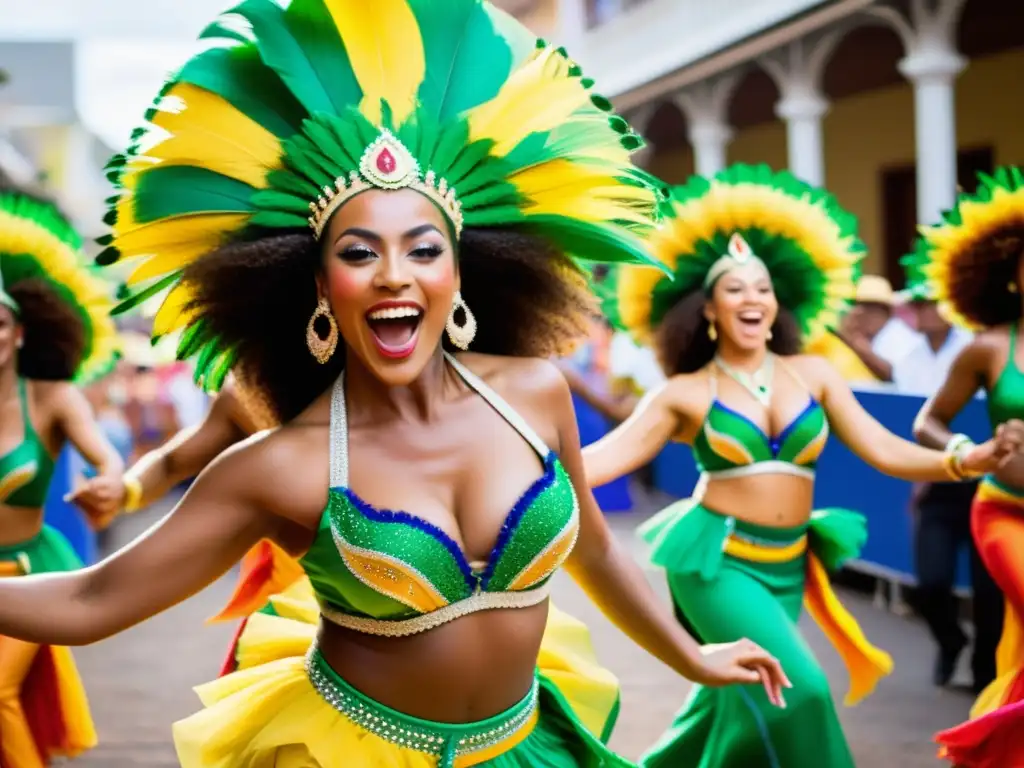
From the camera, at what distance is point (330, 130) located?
314 cm

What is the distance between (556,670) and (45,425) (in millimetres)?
3040

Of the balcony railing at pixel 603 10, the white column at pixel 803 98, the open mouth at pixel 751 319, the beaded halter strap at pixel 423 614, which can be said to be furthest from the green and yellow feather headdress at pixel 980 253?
the balcony railing at pixel 603 10

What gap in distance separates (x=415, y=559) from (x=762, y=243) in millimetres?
3513

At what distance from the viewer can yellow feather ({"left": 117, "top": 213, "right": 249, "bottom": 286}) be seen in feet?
10.5

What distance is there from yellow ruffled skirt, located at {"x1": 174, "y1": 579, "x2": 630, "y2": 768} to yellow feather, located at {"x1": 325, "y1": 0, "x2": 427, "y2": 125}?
1.15 meters

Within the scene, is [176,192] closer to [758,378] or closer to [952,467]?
[758,378]

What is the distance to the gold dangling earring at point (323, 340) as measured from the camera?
3.17m

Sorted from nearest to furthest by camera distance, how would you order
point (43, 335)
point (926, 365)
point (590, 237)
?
point (590, 237), point (43, 335), point (926, 365)

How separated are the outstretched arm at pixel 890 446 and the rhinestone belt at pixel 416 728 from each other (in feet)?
8.59

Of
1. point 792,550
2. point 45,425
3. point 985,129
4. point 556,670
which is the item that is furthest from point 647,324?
point 985,129

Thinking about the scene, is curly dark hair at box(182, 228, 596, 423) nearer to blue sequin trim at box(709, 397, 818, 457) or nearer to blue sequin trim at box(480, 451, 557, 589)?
blue sequin trim at box(480, 451, 557, 589)

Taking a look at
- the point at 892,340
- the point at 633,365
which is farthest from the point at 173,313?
the point at 633,365

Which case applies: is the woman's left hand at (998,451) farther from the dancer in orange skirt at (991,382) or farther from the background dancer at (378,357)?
the background dancer at (378,357)

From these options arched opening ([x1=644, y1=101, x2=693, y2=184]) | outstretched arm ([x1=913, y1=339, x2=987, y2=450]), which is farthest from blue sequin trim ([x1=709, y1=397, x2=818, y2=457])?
arched opening ([x1=644, y1=101, x2=693, y2=184])
